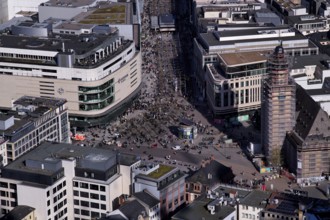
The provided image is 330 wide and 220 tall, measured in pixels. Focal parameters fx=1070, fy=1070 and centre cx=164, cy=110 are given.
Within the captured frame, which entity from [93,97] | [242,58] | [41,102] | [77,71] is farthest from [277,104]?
[77,71]

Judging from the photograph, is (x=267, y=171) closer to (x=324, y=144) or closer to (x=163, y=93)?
(x=324, y=144)

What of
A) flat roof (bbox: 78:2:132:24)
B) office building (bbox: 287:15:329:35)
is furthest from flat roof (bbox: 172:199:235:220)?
office building (bbox: 287:15:329:35)

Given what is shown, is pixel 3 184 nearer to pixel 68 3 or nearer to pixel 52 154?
pixel 52 154

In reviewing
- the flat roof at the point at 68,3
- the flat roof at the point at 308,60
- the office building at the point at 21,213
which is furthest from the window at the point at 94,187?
the flat roof at the point at 68,3

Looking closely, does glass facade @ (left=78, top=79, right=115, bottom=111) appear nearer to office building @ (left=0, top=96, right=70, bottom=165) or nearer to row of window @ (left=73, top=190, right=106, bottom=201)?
office building @ (left=0, top=96, right=70, bottom=165)

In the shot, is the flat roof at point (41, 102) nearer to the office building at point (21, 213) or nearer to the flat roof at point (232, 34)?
the office building at point (21, 213)
